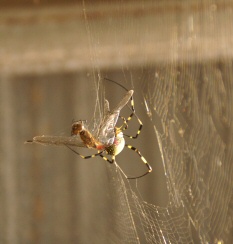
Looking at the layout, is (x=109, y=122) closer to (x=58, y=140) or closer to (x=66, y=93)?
(x=58, y=140)

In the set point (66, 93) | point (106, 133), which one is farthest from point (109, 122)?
point (66, 93)

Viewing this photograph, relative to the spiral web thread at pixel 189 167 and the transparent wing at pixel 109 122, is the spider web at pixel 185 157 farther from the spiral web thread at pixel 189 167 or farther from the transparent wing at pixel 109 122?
the transparent wing at pixel 109 122

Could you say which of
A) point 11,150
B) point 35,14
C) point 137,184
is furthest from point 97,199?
point 35,14

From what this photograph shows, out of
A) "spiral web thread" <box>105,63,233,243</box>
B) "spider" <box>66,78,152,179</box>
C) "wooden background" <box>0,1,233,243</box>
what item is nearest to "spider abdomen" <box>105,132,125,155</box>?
A: "spider" <box>66,78,152,179</box>

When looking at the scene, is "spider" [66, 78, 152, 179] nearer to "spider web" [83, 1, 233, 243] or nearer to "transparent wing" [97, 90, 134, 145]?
"transparent wing" [97, 90, 134, 145]

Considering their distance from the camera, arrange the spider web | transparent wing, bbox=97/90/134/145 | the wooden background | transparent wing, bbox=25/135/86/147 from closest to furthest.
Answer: transparent wing, bbox=25/135/86/147 < transparent wing, bbox=97/90/134/145 < the spider web < the wooden background

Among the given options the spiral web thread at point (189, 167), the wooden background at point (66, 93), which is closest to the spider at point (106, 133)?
the spiral web thread at point (189, 167)
